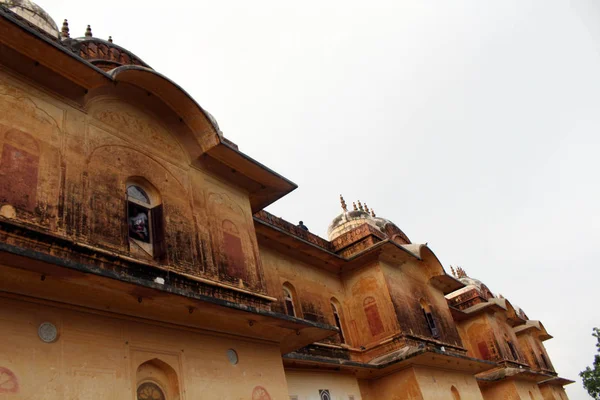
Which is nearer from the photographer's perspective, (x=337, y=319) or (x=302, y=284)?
(x=302, y=284)

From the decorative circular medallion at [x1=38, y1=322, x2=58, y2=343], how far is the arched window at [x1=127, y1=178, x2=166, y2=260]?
6.64ft

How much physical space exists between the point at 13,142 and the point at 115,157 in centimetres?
167

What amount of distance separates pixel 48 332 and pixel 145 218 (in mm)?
2776

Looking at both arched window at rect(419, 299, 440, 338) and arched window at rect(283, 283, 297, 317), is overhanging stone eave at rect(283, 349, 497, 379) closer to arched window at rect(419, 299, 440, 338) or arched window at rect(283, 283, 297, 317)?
arched window at rect(419, 299, 440, 338)

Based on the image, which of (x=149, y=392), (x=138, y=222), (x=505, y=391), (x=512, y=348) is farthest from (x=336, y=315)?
(x=512, y=348)

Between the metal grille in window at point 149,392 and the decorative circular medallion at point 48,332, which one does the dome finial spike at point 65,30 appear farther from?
the metal grille in window at point 149,392

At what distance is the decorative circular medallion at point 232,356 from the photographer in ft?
26.2

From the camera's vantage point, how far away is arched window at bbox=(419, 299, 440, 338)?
1698cm

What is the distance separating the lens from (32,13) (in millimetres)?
9219

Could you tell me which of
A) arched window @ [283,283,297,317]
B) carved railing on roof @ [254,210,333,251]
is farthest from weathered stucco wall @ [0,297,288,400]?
carved railing on roof @ [254,210,333,251]

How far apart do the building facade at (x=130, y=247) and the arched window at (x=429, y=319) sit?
135 inches

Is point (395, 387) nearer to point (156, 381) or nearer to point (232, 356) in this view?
point (232, 356)

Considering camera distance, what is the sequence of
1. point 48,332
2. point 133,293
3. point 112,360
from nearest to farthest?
point 48,332
point 112,360
point 133,293

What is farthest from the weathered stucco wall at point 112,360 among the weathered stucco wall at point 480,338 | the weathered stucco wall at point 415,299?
the weathered stucco wall at point 480,338
